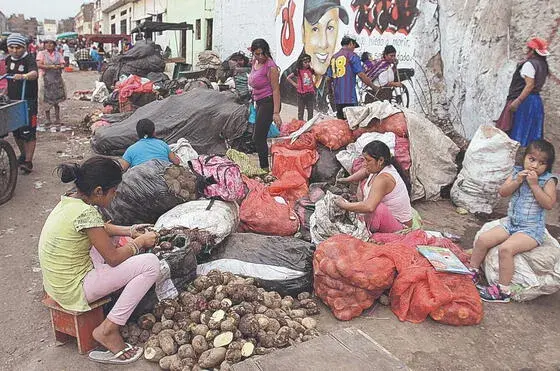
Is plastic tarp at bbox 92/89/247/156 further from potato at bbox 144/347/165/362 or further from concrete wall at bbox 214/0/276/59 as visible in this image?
concrete wall at bbox 214/0/276/59

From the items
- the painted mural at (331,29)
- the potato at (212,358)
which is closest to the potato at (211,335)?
the potato at (212,358)

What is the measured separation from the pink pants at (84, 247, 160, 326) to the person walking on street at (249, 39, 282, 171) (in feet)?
11.3

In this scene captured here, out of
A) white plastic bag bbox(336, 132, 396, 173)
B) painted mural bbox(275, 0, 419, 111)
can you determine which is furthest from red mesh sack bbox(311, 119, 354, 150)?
painted mural bbox(275, 0, 419, 111)

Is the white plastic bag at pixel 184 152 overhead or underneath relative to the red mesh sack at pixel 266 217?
overhead

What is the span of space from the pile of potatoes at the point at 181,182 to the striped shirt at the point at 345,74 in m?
3.36

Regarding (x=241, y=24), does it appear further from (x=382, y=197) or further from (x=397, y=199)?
(x=382, y=197)

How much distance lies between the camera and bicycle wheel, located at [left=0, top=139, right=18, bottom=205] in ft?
17.4

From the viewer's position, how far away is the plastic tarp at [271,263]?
3.43 meters

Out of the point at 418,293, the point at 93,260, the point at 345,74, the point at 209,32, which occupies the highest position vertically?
the point at 209,32

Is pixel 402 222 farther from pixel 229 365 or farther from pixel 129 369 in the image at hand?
pixel 129 369

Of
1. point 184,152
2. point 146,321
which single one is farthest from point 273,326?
point 184,152

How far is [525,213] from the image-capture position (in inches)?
140

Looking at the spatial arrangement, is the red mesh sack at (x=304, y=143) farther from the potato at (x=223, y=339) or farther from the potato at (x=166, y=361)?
the potato at (x=166, y=361)

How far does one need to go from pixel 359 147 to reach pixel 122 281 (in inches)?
134
